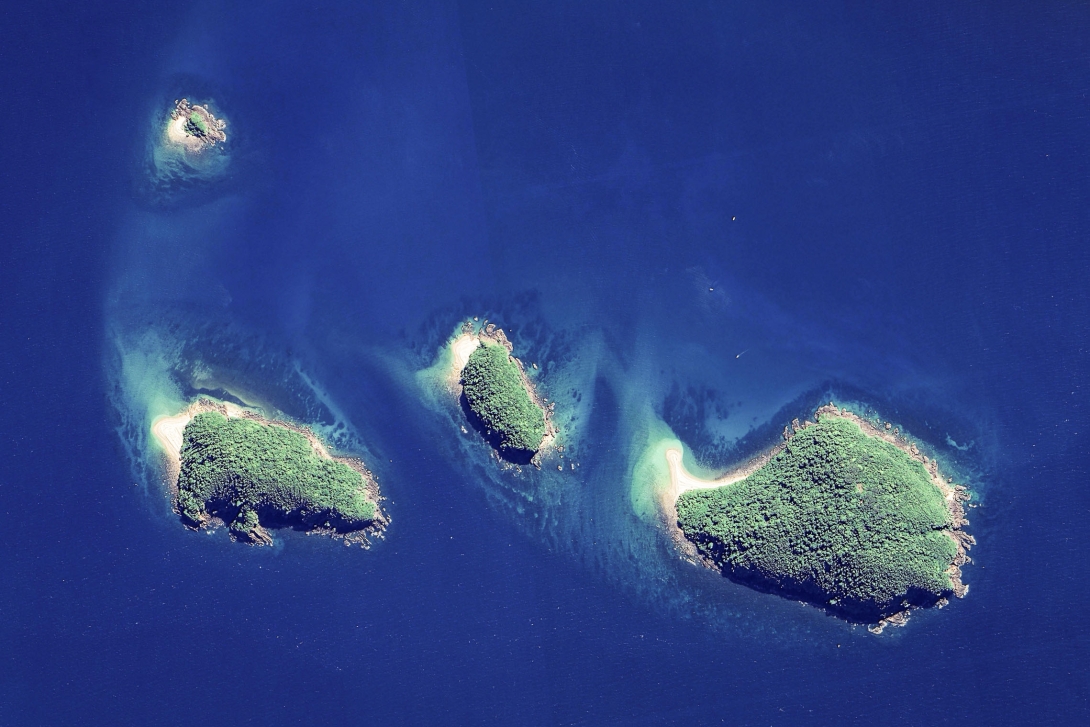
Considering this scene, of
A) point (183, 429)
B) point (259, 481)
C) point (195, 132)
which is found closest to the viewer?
point (259, 481)

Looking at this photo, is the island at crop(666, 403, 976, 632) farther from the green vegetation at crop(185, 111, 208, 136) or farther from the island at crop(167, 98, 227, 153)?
the green vegetation at crop(185, 111, 208, 136)

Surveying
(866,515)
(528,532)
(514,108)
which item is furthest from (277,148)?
(866,515)

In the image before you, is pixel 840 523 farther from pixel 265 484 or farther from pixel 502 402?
pixel 265 484

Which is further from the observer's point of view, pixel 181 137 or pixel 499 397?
pixel 181 137

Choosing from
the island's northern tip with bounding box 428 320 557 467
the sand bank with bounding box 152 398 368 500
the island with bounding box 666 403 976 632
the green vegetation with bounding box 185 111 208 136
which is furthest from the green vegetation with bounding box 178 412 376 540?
the island with bounding box 666 403 976 632

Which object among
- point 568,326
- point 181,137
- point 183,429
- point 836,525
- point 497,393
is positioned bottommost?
point 183,429

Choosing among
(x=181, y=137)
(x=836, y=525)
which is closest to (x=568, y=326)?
(x=836, y=525)

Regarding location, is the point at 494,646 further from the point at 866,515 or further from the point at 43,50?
the point at 43,50

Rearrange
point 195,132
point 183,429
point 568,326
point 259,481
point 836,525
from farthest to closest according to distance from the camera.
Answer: point 195,132 < point 183,429 < point 568,326 < point 259,481 < point 836,525
